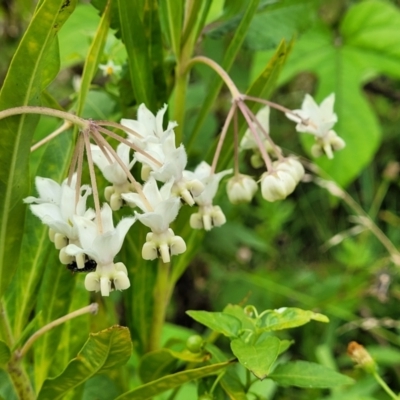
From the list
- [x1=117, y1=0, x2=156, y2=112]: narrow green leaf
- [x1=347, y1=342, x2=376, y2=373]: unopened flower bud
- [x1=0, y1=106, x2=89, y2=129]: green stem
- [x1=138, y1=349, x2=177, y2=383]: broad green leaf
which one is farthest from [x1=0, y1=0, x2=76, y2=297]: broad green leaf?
[x1=347, y1=342, x2=376, y2=373]: unopened flower bud

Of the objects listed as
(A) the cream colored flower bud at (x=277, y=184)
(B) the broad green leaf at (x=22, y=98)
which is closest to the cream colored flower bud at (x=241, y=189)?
(A) the cream colored flower bud at (x=277, y=184)

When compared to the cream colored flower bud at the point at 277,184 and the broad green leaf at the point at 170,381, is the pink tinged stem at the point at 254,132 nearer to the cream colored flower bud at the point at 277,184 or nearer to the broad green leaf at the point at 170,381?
the cream colored flower bud at the point at 277,184

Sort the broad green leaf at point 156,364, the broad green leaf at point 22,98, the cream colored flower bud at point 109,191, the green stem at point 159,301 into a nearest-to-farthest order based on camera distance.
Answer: the broad green leaf at point 22,98 < the cream colored flower bud at point 109,191 < the broad green leaf at point 156,364 < the green stem at point 159,301

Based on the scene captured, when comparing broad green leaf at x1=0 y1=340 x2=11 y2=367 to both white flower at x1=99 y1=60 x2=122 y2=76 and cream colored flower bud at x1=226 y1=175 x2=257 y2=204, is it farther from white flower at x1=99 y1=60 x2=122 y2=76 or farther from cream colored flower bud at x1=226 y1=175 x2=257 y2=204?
white flower at x1=99 y1=60 x2=122 y2=76

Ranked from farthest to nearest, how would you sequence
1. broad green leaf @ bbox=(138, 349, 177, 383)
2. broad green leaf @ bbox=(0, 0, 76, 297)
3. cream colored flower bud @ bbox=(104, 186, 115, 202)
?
broad green leaf @ bbox=(138, 349, 177, 383) → cream colored flower bud @ bbox=(104, 186, 115, 202) → broad green leaf @ bbox=(0, 0, 76, 297)

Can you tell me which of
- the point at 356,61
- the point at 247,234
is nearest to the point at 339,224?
the point at 247,234

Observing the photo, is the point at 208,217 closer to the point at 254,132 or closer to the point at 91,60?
the point at 254,132

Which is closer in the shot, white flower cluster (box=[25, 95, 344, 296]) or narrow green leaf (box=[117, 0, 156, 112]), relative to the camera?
white flower cluster (box=[25, 95, 344, 296])
